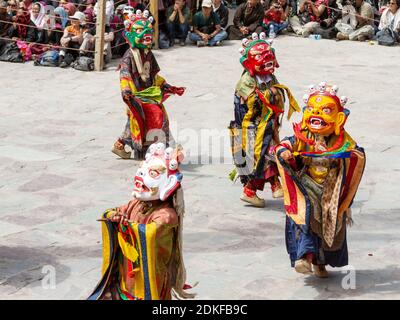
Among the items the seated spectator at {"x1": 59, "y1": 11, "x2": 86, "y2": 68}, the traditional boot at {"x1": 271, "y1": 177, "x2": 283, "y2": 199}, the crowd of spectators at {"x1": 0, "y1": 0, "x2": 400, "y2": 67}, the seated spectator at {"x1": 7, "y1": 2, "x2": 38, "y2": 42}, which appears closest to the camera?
the traditional boot at {"x1": 271, "y1": 177, "x2": 283, "y2": 199}

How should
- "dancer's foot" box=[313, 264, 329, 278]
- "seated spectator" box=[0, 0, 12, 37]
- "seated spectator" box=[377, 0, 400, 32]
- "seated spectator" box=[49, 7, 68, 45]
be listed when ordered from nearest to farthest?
"dancer's foot" box=[313, 264, 329, 278], "seated spectator" box=[49, 7, 68, 45], "seated spectator" box=[0, 0, 12, 37], "seated spectator" box=[377, 0, 400, 32]

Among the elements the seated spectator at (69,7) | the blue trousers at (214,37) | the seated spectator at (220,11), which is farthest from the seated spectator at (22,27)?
the seated spectator at (220,11)

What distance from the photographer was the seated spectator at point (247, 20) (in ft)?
64.0

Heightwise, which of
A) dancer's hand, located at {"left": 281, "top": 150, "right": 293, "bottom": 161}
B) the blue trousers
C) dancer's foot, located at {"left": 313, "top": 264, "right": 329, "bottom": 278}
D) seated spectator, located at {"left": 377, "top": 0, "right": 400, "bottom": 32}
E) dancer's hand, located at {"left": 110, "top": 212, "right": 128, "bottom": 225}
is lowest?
the blue trousers

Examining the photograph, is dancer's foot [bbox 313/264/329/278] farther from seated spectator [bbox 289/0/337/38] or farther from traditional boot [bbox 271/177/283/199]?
seated spectator [bbox 289/0/337/38]

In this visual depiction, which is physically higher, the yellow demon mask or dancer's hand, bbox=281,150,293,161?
the yellow demon mask

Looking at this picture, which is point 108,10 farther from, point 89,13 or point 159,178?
point 159,178

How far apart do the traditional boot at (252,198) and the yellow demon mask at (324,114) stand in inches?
94.8

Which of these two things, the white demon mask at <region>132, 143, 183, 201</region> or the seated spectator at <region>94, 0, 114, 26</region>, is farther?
the seated spectator at <region>94, 0, 114, 26</region>

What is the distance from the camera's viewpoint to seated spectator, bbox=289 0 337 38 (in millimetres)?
19781

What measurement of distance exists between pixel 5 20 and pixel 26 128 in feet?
15.9

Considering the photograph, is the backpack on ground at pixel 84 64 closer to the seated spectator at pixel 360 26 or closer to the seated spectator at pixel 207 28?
the seated spectator at pixel 207 28

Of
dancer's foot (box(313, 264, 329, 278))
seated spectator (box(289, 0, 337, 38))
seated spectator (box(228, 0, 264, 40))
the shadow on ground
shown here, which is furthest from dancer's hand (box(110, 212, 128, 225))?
seated spectator (box(289, 0, 337, 38))

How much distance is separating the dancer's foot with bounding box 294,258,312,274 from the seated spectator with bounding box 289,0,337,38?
1129cm
